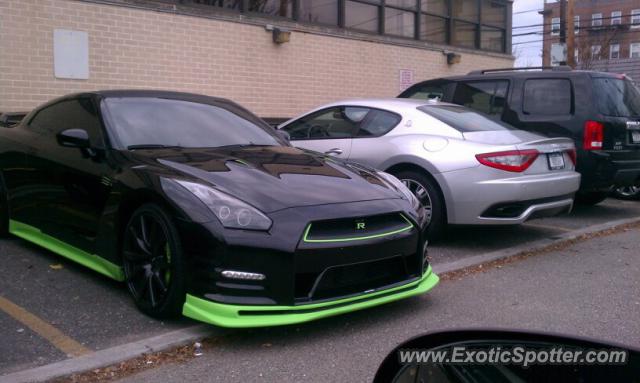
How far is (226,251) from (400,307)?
61.0 inches

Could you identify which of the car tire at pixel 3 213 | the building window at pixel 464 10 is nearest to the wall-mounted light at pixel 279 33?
the building window at pixel 464 10

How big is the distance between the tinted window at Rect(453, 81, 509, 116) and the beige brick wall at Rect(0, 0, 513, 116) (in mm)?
4306

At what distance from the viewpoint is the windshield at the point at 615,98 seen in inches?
311

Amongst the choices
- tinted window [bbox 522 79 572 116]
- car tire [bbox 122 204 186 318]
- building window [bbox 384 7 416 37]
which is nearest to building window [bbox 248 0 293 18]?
building window [bbox 384 7 416 37]

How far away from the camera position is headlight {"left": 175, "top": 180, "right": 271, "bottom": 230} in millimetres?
3861

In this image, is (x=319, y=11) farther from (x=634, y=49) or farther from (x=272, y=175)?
(x=634, y=49)

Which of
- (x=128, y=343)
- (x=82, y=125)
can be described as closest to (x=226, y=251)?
(x=128, y=343)

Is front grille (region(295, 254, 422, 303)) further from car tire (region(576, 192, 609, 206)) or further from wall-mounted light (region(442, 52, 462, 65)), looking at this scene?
wall-mounted light (region(442, 52, 462, 65))

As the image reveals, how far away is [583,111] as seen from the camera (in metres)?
7.89

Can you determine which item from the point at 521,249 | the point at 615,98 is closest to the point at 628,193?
the point at 615,98

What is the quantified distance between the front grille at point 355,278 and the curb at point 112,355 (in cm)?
66

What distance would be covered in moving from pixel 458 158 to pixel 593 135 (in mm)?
2529

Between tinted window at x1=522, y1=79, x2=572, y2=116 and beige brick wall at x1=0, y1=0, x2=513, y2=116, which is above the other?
beige brick wall at x1=0, y1=0, x2=513, y2=116

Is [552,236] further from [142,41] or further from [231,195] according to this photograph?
[142,41]
